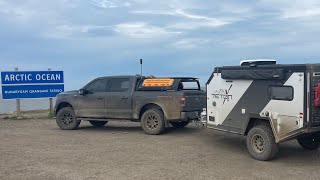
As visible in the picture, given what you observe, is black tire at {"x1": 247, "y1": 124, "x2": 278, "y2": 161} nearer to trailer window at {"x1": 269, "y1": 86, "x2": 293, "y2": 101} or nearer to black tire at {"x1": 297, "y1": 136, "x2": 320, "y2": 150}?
trailer window at {"x1": 269, "y1": 86, "x2": 293, "y2": 101}

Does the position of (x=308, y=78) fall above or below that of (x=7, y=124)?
above

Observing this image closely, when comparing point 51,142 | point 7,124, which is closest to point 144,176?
point 51,142

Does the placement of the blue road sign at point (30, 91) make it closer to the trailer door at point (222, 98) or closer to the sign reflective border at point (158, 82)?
the sign reflective border at point (158, 82)

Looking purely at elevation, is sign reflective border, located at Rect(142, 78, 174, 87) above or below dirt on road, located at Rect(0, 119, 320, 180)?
above

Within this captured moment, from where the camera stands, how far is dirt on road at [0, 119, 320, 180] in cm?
852

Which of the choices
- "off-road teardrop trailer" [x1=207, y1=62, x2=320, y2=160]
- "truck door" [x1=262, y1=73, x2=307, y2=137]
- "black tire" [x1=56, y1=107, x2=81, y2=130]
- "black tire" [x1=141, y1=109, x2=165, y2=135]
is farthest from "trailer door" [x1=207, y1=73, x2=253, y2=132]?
"black tire" [x1=56, y1=107, x2=81, y2=130]

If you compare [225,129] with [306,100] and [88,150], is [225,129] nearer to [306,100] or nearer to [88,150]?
[306,100]

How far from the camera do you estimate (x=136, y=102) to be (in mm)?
14438

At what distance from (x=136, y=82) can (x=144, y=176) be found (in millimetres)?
6829

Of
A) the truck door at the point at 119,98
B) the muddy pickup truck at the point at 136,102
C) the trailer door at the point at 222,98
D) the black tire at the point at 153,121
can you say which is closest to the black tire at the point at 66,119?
the muddy pickup truck at the point at 136,102

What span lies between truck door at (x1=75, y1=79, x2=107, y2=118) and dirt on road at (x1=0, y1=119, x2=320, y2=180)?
2.86 feet

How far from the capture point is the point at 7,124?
59.5ft

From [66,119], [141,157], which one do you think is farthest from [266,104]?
[66,119]

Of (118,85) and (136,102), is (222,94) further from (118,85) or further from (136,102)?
(118,85)
